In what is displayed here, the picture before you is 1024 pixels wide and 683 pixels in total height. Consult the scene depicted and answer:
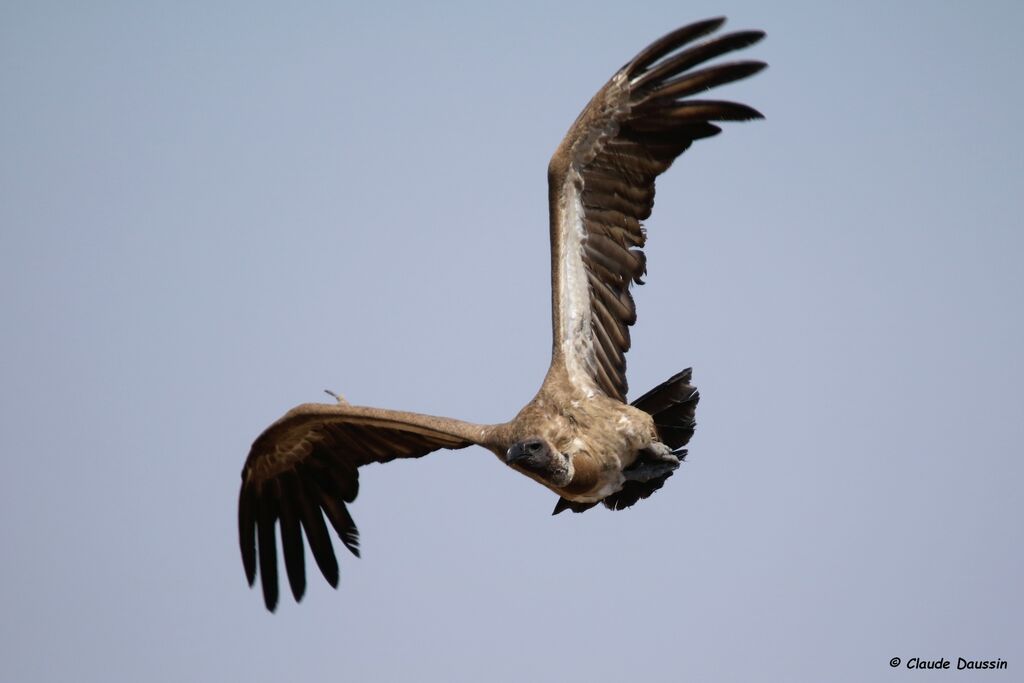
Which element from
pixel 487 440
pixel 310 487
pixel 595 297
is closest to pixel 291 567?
pixel 310 487

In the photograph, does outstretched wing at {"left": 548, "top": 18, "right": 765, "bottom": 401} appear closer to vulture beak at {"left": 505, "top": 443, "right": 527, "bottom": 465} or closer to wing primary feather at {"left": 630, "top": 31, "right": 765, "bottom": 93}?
wing primary feather at {"left": 630, "top": 31, "right": 765, "bottom": 93}

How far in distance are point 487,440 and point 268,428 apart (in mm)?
2126

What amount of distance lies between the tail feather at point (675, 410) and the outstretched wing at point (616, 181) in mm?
391

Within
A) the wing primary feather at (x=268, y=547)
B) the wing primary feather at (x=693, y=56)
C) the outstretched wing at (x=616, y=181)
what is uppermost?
the wing primary feather at (x=693, y=56)

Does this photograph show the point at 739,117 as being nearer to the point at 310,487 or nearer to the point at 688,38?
the point at 688,38

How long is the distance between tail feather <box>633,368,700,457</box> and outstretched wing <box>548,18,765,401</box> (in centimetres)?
39

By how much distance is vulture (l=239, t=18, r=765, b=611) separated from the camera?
977cm

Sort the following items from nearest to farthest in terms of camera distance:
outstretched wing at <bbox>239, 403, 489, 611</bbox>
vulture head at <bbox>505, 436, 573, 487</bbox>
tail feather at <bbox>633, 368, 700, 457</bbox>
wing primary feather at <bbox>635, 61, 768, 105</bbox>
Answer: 1. vulture head at <bbox>505, 436, 573, 487</bbox>
2. wing primary feather at <bbox>635, 61, 768, 105</bbox>
3. tail feather at <bbox>633, 368, 700, 457</bbox>
4. outstretched wing at <bbox>239, 403, 489, 611</bbox>

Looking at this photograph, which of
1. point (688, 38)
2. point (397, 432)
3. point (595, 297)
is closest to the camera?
point (688, 38)

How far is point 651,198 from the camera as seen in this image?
1024 cm


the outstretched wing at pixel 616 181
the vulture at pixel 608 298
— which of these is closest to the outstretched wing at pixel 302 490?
the vulture at pixel 608 298

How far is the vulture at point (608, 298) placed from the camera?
32.1 ft

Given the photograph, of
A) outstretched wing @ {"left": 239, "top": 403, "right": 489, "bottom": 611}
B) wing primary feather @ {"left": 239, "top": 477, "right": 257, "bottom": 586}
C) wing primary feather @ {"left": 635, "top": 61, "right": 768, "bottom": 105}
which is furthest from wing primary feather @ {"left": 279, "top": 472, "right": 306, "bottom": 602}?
wing primary feather @ {"left": 635, "top": 61, "right": 768, "bottom": 105}

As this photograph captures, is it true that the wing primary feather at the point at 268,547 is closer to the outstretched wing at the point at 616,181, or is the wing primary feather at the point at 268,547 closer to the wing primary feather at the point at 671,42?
the outstretched wing at the point at 616,181
